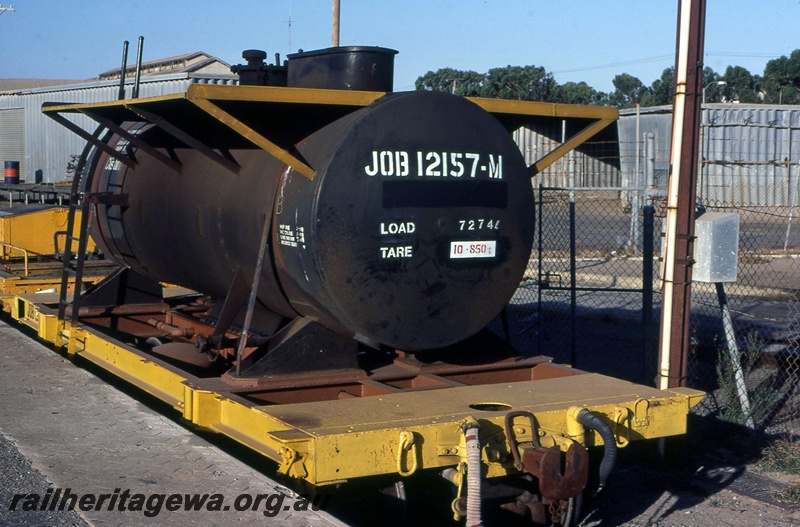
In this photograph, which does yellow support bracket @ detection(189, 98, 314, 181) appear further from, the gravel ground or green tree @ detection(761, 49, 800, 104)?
green tree @ detection(761, 49, 800, 104)

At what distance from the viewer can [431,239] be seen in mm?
5211

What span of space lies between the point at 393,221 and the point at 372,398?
3.16ft

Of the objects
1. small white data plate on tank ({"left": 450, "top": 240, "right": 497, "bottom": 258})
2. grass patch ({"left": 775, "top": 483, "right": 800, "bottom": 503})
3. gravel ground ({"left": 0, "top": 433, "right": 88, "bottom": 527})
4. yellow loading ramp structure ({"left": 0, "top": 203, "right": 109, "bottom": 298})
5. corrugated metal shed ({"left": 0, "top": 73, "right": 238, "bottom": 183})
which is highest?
corrugated metal shed ({"left": 0, "top": 73, "right": 238, "bottom": 183})

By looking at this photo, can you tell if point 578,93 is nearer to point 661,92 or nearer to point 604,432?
point 661,92

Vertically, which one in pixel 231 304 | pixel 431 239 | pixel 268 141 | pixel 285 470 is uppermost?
pixel 268 141

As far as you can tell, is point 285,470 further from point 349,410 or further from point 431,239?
point 431,239

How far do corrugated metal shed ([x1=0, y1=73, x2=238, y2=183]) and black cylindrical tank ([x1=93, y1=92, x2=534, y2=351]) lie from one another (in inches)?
1048

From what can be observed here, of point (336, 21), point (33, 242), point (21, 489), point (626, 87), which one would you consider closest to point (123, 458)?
point (21, 489)

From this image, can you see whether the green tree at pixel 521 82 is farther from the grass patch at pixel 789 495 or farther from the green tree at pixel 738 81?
the grass patch at pixel 789 495

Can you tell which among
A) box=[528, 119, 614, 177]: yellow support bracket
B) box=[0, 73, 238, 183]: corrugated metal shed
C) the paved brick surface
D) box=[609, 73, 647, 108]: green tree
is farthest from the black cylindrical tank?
box=[609, 73, 647, 108]: green tree

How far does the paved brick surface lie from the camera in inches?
200

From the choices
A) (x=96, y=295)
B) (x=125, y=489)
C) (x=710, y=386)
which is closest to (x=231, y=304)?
(x=125, y=489)

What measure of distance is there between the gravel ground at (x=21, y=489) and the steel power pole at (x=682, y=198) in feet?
12.9

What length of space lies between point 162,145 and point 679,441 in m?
4.41
